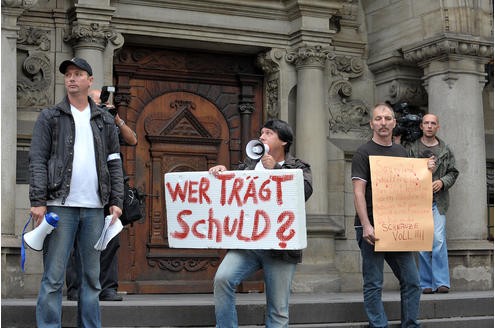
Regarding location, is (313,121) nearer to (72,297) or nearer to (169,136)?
(169,136)

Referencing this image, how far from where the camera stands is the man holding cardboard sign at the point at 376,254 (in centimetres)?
721

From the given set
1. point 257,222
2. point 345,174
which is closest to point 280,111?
point 345,174

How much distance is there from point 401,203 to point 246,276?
5.23 ft

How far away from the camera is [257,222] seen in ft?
22.0

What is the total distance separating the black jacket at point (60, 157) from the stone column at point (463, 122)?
5.77 metres

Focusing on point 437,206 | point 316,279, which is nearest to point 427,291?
point 437,206

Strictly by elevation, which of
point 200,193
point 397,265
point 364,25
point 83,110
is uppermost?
point 364,25

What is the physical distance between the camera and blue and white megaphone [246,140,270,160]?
667 centimetres

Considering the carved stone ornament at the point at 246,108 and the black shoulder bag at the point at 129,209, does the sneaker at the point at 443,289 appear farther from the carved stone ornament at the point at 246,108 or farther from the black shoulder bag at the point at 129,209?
the black shoulder bag at the point at 129,209

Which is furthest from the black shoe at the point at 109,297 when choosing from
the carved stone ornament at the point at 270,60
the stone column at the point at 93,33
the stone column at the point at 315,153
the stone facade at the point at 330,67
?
the carved stone ornament at the point at 270,60

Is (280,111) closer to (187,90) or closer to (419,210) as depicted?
(187,90)

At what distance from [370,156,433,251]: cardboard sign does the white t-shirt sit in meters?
2.27

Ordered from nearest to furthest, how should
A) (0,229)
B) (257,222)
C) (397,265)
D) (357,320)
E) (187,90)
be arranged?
(257,222), (397,265), (357,320), (0,229), (187,90)

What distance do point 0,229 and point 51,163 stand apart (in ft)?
9.24
